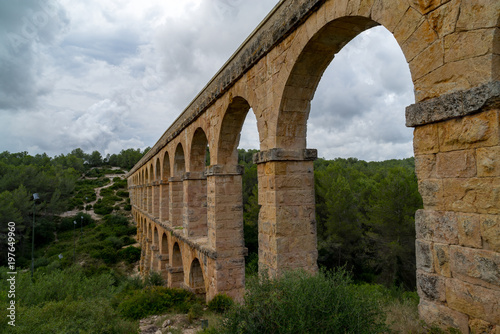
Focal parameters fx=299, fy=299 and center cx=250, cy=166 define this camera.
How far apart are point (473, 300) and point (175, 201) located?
11241 mm

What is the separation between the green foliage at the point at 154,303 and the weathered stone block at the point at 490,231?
23.1ft

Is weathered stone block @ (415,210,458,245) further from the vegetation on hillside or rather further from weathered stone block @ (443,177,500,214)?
the vegetation on hillside

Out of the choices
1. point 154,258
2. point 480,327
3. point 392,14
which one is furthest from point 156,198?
point 480,327

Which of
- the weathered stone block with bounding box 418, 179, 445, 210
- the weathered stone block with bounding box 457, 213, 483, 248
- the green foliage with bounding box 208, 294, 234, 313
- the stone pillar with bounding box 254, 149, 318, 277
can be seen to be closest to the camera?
the weathered stone block with bounding box 457, 213, 483, 248

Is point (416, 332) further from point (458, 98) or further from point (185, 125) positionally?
point (185, 125)

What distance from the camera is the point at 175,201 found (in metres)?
12.3

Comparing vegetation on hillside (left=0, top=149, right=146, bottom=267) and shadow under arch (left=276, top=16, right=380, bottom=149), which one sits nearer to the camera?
shadow under arch (left=276, top=16, right=380, bottom=149)

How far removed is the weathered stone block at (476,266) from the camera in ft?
6.37

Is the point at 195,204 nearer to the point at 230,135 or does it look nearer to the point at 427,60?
the point at 230,135

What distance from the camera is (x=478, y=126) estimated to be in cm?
206

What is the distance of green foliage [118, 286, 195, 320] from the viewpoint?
293 inches

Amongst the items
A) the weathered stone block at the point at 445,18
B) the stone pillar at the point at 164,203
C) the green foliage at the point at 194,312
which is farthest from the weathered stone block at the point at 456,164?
the stone pillar at the point at 164,203

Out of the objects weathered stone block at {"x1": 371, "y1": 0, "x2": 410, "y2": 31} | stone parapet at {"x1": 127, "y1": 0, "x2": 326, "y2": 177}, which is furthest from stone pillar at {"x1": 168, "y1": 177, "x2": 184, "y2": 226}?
weathered stone block at {"x1": 371, "y1": 0, "x2": 410, "y2": 31}

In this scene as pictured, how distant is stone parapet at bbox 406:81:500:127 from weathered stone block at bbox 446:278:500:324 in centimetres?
121
